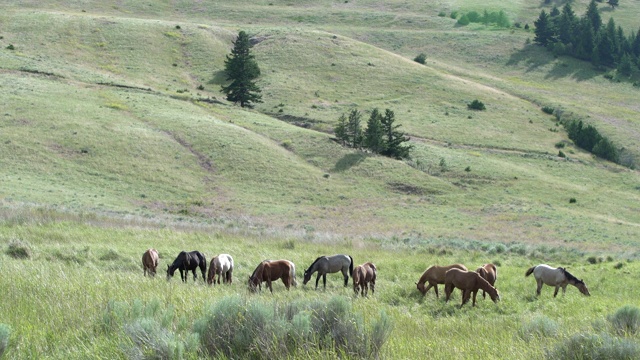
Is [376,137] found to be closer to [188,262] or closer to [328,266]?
[328,266]

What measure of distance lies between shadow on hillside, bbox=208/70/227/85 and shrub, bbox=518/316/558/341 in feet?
278

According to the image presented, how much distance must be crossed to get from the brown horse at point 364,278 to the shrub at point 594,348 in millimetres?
9711

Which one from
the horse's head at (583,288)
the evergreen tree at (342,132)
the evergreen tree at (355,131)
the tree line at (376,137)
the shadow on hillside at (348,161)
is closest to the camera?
the horse's head at (583,288)

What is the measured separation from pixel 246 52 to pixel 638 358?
276 ft

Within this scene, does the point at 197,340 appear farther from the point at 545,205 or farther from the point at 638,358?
the point at 545,205

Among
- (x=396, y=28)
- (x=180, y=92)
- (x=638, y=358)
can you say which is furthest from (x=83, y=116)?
(x=396, y=28)

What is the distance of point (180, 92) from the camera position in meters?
81.1

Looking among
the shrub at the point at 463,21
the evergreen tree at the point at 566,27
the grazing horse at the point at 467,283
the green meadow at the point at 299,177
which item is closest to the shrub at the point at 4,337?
the green meadow at the point at 299,177

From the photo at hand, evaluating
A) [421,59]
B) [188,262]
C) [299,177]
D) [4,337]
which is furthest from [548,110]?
[4,337]

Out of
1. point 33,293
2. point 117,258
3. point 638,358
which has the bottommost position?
point 117,258

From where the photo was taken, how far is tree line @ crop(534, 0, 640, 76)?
123750 millimetres

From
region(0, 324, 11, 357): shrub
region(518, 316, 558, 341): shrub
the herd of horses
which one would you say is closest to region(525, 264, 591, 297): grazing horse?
the herd of horses

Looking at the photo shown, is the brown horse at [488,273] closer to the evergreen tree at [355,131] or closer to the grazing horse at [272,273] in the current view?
the grazing horse at [272,273]

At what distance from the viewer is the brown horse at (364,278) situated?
17.1 m
